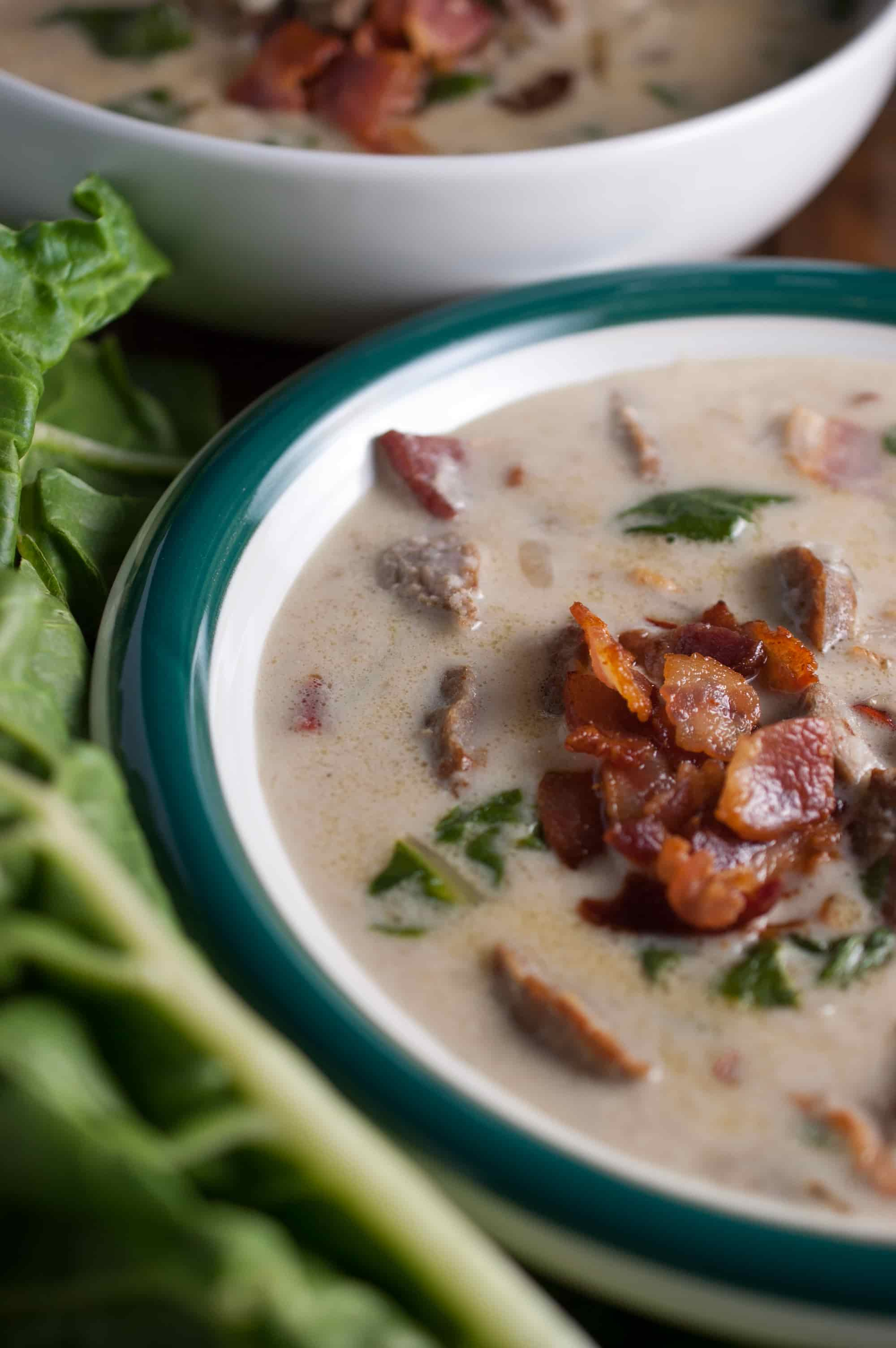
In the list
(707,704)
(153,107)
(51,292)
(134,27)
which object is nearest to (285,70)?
(153,107)

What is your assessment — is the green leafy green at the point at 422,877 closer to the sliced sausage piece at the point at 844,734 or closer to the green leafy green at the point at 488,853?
the green leafy green at the point at 488,853

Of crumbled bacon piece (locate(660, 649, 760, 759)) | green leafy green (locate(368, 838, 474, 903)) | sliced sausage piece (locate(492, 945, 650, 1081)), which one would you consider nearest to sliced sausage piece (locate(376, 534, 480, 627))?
crumbled bacon piece (locate(660, 649, 760, 759))

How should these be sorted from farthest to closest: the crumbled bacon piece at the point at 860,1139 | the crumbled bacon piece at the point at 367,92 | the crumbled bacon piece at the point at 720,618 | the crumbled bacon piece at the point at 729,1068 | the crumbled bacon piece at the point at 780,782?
1. the crumbled bacon piece at the point at 367,92
2. the crumbled bacon piece at the point at 720,618
3. the crumbled bacon piece at the point at 780,782
4. the crumbled bacon piece at the point at 729,1068
5. the crumbled bacon piece at the point at 860,1139

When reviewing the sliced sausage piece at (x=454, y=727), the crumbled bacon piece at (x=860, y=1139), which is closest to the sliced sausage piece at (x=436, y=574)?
the sliced sausage piece at (x=454, y=727)

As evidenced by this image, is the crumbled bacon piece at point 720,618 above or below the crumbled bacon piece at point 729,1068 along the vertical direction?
above

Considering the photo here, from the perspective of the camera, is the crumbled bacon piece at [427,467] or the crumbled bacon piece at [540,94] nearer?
the crumbled bacon piece at [427,467]

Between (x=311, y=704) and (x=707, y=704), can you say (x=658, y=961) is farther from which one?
(x=311, y=704)

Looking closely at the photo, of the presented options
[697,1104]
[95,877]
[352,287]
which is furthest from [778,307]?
[95,877]
